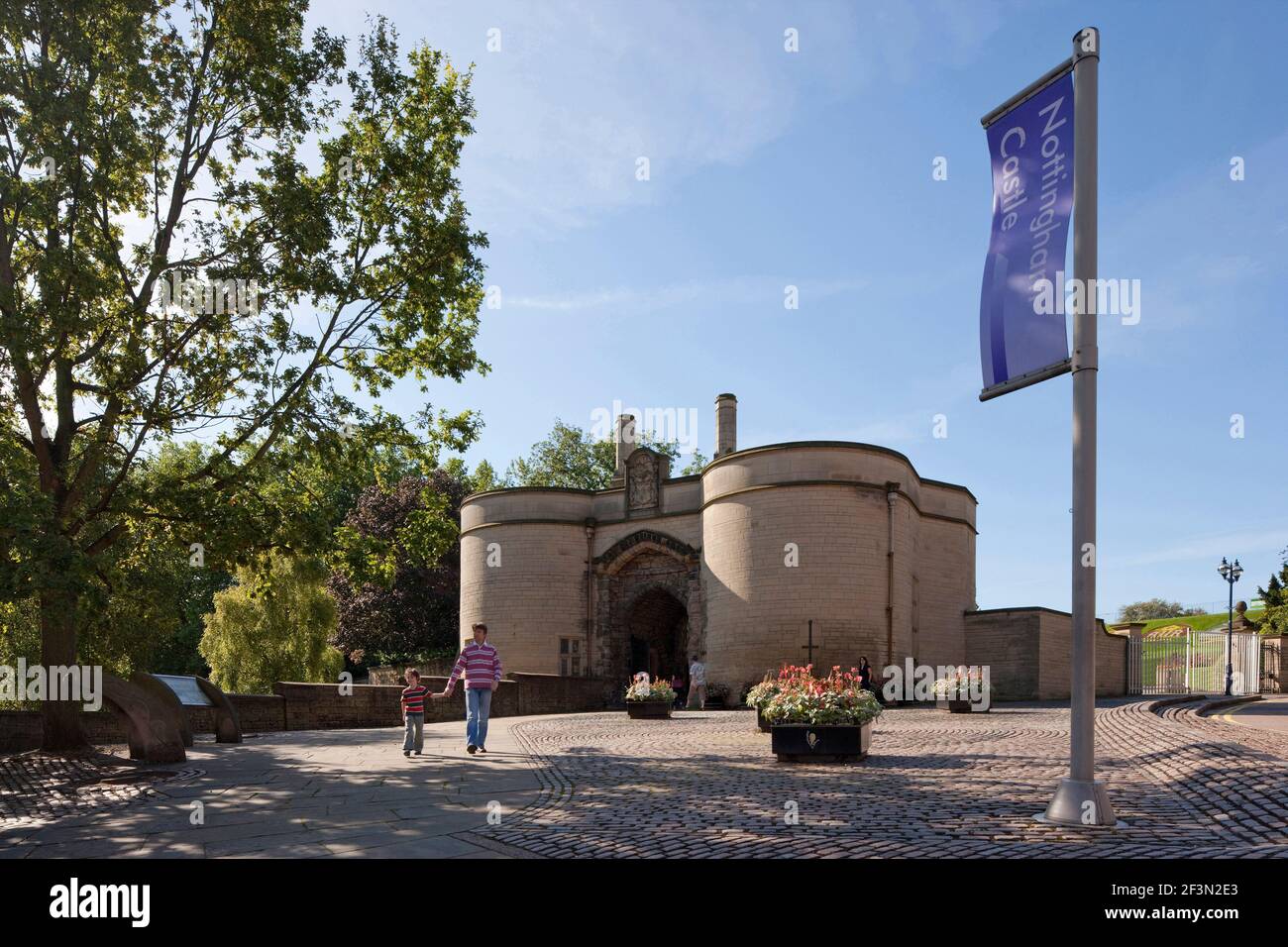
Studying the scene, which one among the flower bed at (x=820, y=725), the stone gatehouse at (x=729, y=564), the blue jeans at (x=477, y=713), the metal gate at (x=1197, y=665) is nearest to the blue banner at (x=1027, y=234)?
the flower bed at (x=820, y=725)

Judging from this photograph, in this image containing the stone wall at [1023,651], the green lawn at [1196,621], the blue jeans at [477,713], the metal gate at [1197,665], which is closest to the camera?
the blue jeans at [477,713]

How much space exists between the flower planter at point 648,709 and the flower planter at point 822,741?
11104 millimetres

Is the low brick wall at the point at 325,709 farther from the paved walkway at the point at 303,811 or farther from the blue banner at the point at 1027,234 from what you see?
the blue banner at the point at 1027,234

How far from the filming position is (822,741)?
1188 cm

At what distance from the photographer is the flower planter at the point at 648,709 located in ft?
74.8

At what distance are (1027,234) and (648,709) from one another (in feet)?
55.2

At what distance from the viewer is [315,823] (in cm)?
755

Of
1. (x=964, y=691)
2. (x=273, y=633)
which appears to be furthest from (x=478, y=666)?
(x=273, y=633)

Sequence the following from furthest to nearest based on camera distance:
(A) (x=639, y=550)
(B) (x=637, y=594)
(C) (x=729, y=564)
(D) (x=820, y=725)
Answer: (B) (x=637, y=594) → (A) (x=639, y=550) → (C) (x=729, y=564) → (D) (x=820, y=725)

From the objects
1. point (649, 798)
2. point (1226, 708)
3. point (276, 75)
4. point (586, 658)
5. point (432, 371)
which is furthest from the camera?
point (586, 658)

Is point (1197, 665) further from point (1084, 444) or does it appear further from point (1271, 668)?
point (1084, 444)
